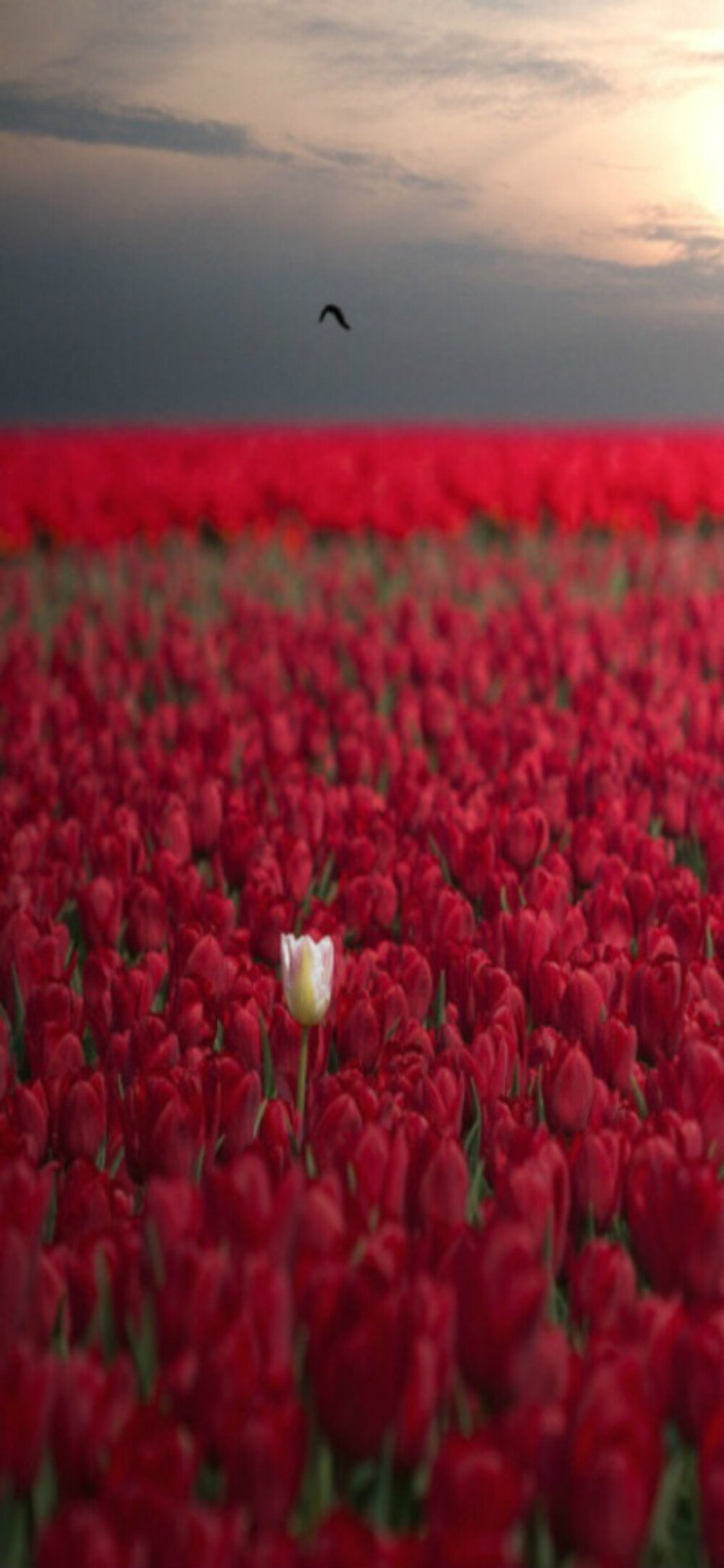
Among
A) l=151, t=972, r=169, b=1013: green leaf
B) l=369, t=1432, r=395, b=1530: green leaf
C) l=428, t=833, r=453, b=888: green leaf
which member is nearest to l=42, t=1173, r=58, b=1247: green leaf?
l=369, t=1432, r=395, b=1530: green leaf

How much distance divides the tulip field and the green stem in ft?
0.06

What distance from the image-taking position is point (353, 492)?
36.4 feet

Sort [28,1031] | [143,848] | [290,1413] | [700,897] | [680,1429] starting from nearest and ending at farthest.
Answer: [290,1413], [680,1429], [28,1031], [700,897], [143,848]

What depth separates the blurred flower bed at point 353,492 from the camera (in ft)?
34.7

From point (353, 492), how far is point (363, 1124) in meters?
9.40

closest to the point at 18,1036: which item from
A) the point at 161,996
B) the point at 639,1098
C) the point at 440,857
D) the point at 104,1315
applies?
the point at 161,996

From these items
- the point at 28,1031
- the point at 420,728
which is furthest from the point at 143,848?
the point at 420,728

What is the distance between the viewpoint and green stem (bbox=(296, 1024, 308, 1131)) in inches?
78.1

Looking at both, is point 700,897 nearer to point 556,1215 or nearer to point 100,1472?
point 556,1215

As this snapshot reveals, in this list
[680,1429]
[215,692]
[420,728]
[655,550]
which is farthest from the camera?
[655,550]

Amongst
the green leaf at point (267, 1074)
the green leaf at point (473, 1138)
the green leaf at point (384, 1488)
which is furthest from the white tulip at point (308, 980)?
the green leaf at point (384, 1488)

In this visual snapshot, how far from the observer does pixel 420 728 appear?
4965 mm

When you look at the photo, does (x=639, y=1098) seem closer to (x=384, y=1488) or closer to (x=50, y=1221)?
(x=50, y=1221)

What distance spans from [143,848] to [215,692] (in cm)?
200
